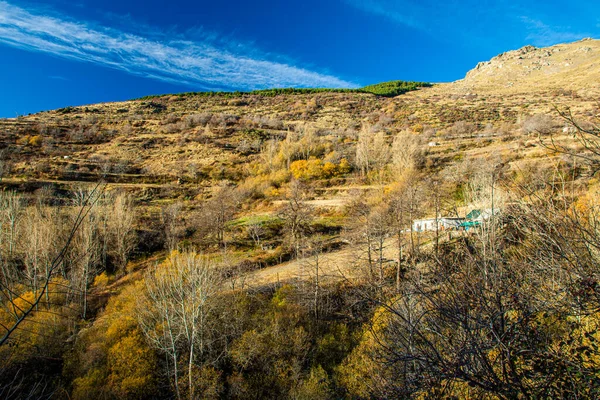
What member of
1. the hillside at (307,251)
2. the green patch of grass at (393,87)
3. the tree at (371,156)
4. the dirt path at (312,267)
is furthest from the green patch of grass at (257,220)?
the green patch of grass at (393,87)

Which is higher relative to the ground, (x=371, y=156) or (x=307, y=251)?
(x=371, y=156)

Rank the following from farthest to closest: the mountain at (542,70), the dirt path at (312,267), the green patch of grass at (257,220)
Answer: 1. the mountain at (542,70)
2. the green patch of grass at (257,220)
3. the dirt path at (312,267)

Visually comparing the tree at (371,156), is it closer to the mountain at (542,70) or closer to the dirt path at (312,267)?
the dirt path at (312,267)

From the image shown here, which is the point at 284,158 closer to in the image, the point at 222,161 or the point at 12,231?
the point at 222,161

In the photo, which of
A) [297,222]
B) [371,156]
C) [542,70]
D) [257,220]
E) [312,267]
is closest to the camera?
[312,267]

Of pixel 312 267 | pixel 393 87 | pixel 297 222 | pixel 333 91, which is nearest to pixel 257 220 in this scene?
pixel 297 222

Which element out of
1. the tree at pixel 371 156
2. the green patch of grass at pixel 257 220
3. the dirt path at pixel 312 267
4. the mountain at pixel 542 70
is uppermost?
the mountain at pixel 542 70

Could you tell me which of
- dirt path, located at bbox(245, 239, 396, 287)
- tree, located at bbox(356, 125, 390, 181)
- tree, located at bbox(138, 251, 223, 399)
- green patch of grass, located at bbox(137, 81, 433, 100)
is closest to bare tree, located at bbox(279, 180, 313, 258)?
dirt path, located at bbox(245, 239, 396, 287)

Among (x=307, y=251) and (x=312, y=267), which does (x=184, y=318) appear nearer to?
(x=312, y=267)

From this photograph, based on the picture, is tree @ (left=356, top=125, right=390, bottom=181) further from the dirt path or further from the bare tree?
the dirt path

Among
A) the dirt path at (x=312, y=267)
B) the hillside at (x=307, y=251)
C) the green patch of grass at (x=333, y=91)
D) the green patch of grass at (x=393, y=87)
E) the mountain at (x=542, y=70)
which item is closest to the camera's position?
the hillside at (x=307, y=251)

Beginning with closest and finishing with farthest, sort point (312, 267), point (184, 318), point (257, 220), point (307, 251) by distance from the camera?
point (184, 318)
point (312, 267)
point (307, 251)
point (257, 220)
